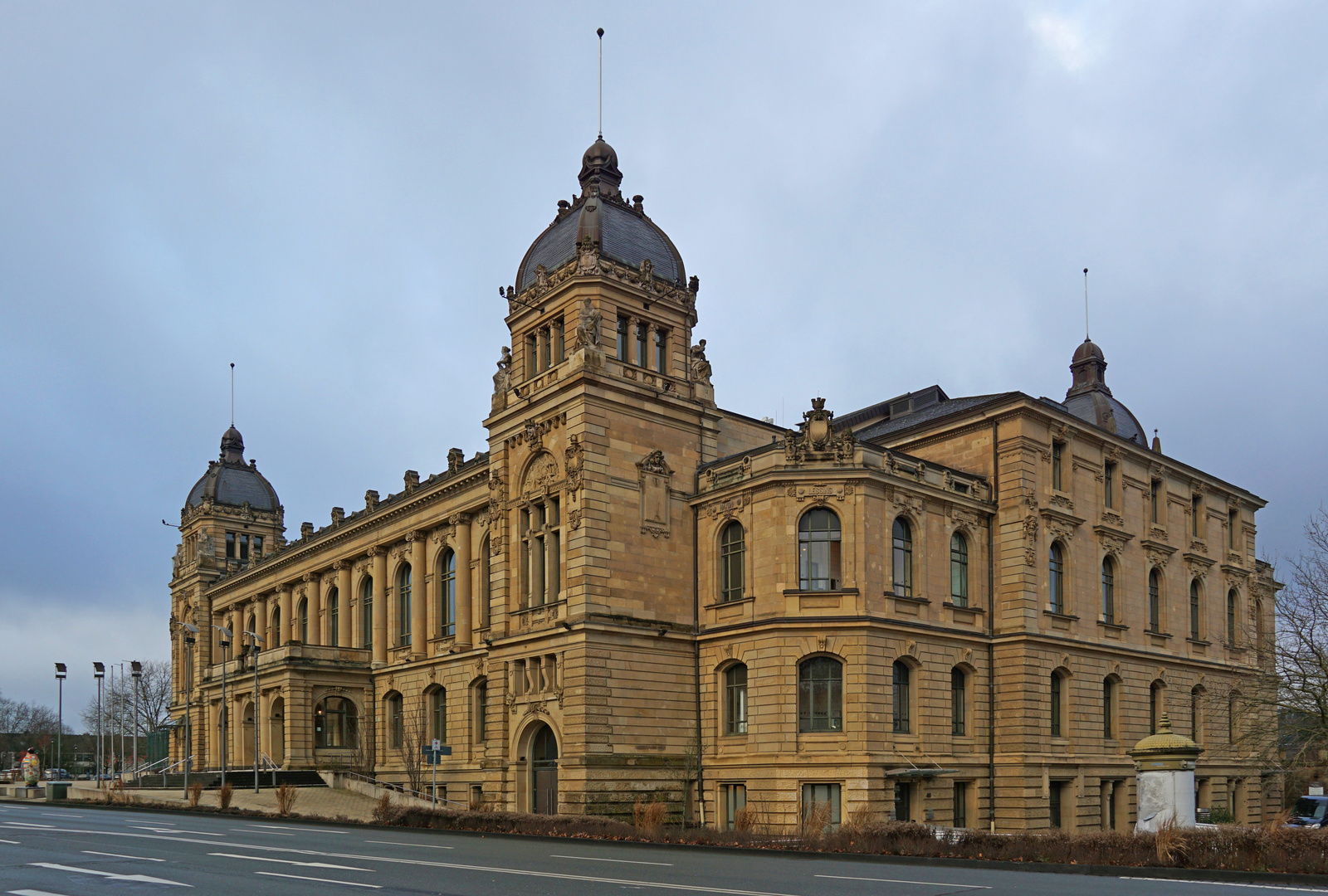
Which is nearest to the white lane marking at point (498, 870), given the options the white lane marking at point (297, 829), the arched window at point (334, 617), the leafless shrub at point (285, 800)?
the white lane marking at point (297, 829)

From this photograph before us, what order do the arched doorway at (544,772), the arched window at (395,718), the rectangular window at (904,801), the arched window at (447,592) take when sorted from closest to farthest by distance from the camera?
the rectangular window at (904,801) → the arched doorway at (544,772) → the arched window at (447,592) → the arched window at (395,718)

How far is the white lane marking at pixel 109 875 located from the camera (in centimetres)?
1905

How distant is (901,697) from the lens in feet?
134

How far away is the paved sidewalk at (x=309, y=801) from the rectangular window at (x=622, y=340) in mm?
19712

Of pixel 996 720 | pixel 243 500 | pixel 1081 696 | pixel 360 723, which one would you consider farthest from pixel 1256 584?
pixel 243 500

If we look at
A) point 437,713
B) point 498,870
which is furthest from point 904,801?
point 437,713

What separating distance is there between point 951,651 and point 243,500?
65743 mm

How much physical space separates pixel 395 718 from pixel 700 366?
2794cm

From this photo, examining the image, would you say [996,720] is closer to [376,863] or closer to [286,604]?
[376,863]

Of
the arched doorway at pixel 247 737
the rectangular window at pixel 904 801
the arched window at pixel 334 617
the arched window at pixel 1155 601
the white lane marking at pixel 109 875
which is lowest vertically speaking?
the arched doorway at pixel 247 737

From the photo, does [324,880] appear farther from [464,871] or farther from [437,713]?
[437,713]

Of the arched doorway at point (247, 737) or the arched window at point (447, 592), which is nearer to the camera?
the arched window at point (447, 592)

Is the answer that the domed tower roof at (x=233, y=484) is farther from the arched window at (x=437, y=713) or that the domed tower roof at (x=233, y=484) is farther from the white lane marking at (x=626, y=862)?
the white lane marking at (x=626, y=862)

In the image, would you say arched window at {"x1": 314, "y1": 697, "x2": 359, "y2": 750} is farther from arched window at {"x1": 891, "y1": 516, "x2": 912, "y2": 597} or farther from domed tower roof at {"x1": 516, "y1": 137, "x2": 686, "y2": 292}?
arched window at {"x1": 891, "y1": 516, "x2": 912, "y2": 597}
